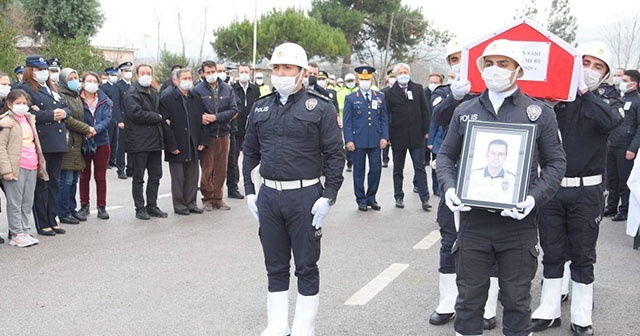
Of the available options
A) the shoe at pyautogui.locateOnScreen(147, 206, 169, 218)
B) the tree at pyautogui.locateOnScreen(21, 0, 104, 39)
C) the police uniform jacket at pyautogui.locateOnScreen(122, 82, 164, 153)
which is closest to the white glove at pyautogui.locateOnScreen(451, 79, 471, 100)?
the police uniform jacket at pyautogui.locateOnScreen(122, 82, 164, 153)

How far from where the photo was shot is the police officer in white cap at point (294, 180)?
17.0ft

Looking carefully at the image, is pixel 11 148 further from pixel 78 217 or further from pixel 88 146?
pixel 78 217

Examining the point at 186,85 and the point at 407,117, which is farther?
the point at 407,117

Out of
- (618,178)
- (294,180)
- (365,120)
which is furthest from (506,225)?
(618,178)

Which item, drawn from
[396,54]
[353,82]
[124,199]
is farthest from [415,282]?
[396,54]

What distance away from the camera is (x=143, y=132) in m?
9.92

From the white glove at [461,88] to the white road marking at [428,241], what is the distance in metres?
3.19

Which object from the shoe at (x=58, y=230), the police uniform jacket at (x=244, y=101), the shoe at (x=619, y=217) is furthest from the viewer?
A: the police uniform jacket at (x=244, y=101)

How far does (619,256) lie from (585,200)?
3.18 metres

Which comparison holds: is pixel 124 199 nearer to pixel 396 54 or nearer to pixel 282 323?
Result: pixel 282 323

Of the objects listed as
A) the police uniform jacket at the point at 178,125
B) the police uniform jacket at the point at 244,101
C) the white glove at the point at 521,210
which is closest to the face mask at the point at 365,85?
the police uniform jacket at the point at 244,101

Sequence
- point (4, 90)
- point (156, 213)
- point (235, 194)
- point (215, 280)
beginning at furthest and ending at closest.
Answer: point (235, 194) < point (156, 213) < point (4, 90) < point (215, 280)

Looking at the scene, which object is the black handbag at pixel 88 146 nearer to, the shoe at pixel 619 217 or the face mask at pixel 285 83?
the face mask at pixel 285 83

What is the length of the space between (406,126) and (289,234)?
6213 millimetres
